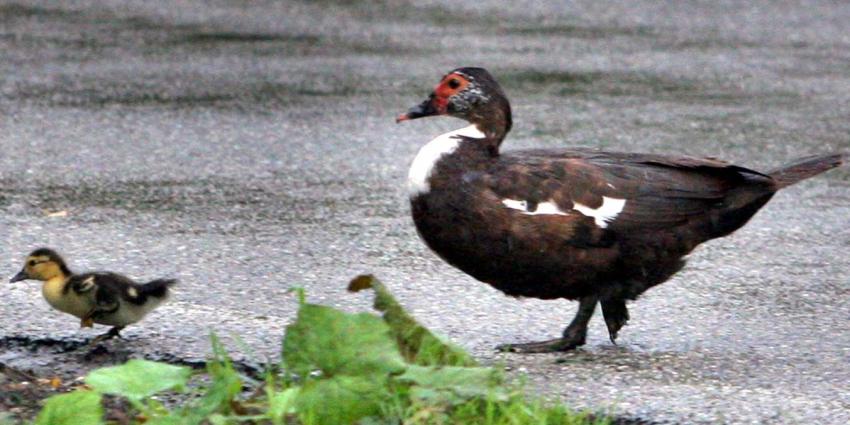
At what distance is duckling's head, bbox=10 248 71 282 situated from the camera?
5066 mm

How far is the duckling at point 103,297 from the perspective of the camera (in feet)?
15.8

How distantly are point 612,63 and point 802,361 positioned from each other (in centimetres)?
581

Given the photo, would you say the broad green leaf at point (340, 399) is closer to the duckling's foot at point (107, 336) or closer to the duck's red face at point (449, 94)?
the duckling's foot at point (107, 336)

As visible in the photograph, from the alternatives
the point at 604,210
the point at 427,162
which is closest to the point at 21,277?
the point at 427,162

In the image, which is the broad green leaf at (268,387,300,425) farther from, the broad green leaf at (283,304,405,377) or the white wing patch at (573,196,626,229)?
the white wing patch at (573,196,626,229)

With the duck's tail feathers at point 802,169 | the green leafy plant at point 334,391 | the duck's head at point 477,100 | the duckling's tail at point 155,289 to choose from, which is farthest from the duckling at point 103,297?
the duck's tail feathers at point 802,169

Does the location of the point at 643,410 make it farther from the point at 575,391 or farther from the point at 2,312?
the point at 2,312

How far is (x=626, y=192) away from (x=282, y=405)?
4.95ft

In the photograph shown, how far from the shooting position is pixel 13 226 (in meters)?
6.42

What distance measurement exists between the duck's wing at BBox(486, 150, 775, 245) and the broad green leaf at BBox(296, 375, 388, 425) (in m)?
1.04

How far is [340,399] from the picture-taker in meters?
3.81

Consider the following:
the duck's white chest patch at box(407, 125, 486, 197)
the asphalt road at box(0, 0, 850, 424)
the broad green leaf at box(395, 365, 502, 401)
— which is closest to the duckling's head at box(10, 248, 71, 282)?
the asphalt road at box(0, 0, 850, 424)

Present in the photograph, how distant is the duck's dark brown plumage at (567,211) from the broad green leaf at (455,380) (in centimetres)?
86

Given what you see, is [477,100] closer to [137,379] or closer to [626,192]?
[626,192]
